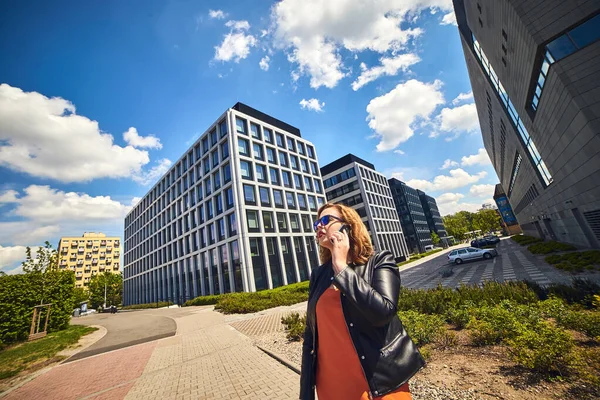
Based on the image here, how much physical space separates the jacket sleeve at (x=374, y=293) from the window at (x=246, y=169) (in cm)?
2908

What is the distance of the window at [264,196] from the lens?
30531 millimetres

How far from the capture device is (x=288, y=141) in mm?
38688

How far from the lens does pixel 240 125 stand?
3212 cm

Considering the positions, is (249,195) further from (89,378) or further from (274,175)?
(89,378)

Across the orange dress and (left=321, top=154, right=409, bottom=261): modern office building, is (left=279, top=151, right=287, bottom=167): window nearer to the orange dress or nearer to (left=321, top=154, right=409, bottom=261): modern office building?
(left=321, top=154, right=409, bottom=261): modern office building

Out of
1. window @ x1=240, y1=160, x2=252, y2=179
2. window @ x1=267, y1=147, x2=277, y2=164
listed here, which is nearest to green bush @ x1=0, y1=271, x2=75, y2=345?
window @ x1=240, y1=160, x2=252, y2=179

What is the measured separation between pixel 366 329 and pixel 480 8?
71.1 feet

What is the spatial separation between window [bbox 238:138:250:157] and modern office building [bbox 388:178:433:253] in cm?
5487

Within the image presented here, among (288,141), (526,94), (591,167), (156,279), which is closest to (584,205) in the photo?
(591,167)

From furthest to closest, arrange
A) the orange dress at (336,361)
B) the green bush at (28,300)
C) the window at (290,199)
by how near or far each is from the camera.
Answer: the window at (290,199), the green bush at (28,300), the orange dress at (336,361)

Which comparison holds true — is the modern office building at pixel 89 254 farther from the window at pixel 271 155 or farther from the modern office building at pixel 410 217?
the modern office building at pixel 410 217

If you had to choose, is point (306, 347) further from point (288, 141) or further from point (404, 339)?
point (288, 141)

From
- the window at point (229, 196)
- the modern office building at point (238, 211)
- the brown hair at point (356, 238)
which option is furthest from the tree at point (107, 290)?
the brown hair at point (356, 238)

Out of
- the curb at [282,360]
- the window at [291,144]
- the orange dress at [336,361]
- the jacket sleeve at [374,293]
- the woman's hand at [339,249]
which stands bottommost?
the curb at [282,360]
